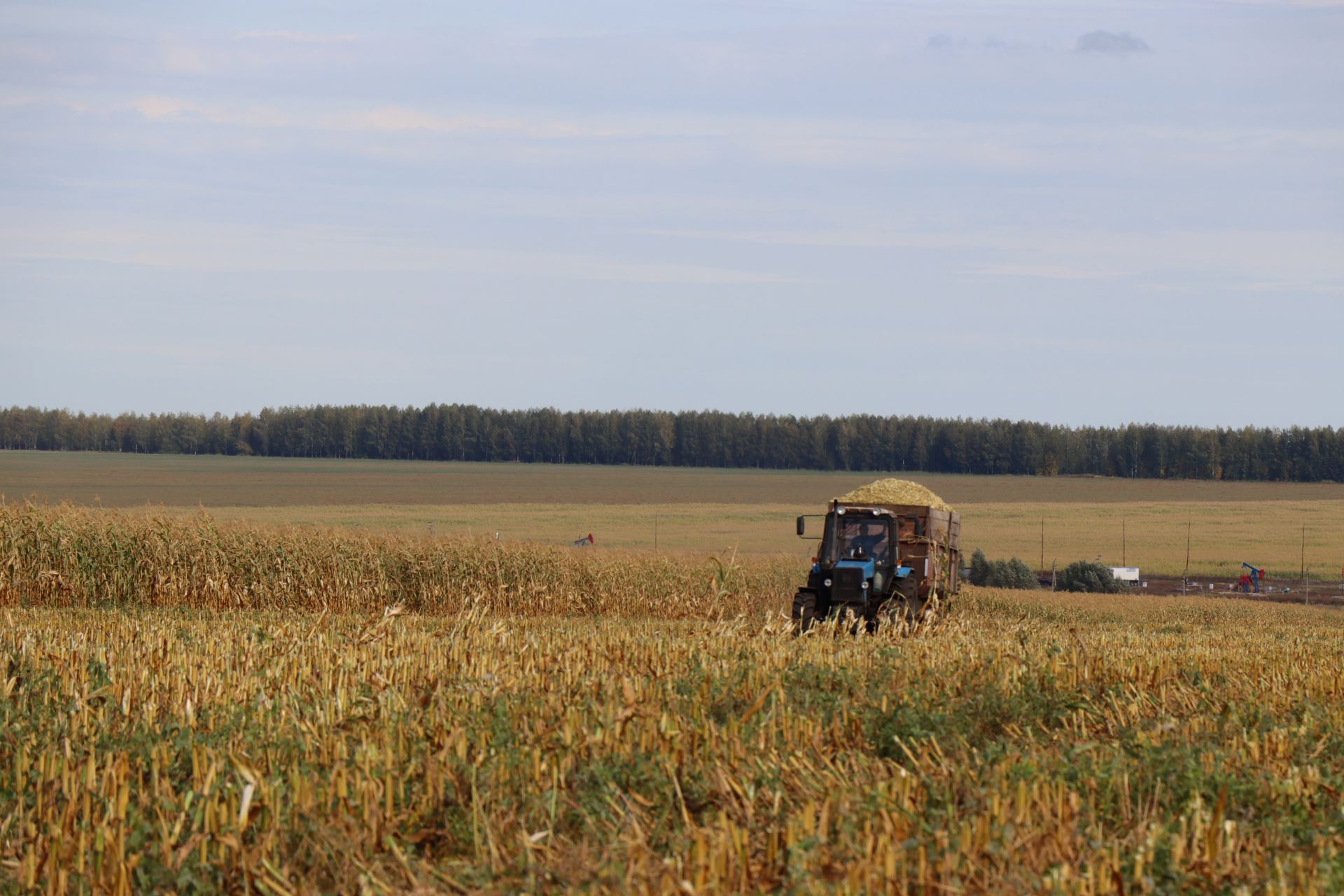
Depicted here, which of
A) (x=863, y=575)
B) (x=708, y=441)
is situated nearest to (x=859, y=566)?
(x=863, y=575)

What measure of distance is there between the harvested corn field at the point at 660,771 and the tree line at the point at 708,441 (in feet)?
372

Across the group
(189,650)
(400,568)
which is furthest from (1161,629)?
(189,650)

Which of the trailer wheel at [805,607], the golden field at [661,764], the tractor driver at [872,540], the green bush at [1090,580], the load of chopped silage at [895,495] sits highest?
the load of chopped silage at [895,495]

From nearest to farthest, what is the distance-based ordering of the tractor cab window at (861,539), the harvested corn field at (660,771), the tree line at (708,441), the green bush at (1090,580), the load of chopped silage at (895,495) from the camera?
1. the harvested corn field at (660,771)
2. the tractor cab window at (861,539)
3. the load of chopped silage at (895,495)
4. the green bush at (1090,580)
5. the tree line at (708,441)

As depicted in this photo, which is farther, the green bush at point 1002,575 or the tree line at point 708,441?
the tree line at point 708,441

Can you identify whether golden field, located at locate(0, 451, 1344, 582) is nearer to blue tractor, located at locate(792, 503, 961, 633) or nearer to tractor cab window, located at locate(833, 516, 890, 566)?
blue tractor, located at locate(792, 503, 961, 633)

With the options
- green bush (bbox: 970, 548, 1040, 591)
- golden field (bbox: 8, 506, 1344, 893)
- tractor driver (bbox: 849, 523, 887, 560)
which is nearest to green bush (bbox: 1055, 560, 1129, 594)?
green bush (bbox: 970, 548, 1040, 591)

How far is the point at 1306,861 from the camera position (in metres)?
5.18

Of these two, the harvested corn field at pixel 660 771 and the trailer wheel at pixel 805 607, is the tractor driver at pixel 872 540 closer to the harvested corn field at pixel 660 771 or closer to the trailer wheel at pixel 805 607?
the trailer wheel at pixel 805 607

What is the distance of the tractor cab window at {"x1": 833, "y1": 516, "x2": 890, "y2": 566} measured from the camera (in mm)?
17609

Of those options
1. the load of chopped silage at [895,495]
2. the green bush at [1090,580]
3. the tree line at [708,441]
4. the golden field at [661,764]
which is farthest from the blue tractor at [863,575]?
the tree line at [708,441]

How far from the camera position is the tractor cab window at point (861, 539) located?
17.6 metres

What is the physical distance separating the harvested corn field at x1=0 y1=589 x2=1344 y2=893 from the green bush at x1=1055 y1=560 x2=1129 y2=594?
24843 millimetres

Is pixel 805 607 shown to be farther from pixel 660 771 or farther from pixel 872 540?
pixel 660 771
